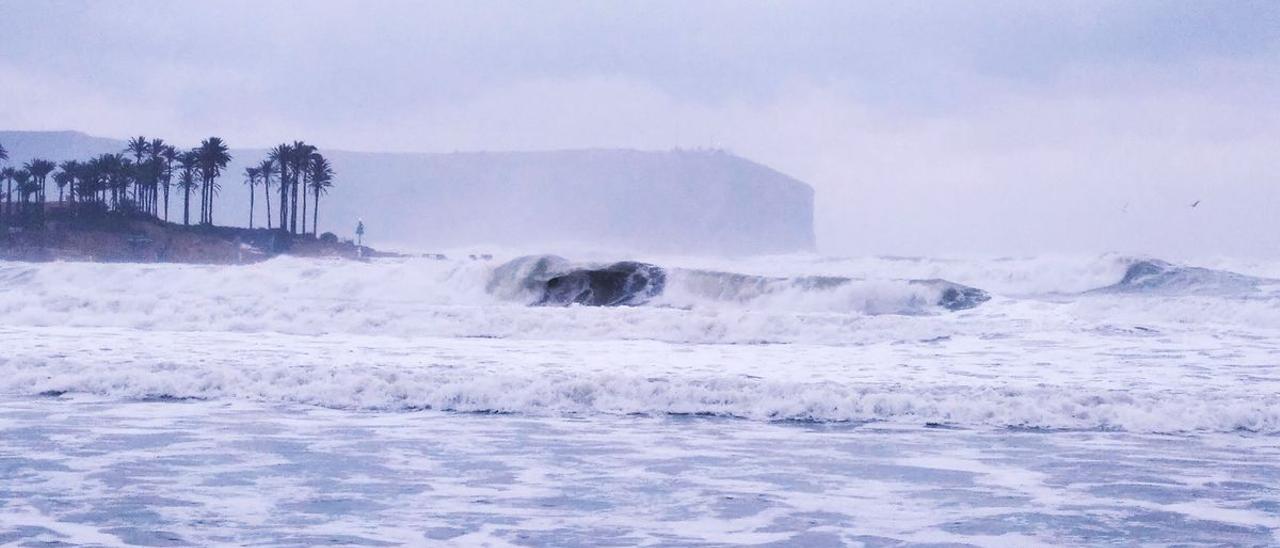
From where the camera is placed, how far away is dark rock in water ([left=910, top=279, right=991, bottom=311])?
27391 millimetres

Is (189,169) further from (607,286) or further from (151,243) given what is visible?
(607,286)

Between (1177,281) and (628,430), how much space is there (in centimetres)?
3433

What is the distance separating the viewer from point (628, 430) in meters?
9.45

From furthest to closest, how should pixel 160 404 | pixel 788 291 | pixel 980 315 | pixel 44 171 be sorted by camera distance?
1. pixel 44 171
2. pixel 788 291
3. pixel 980 315
4. pixel 160 404

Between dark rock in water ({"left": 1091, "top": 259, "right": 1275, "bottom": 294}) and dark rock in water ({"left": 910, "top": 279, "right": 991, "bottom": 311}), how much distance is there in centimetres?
1099

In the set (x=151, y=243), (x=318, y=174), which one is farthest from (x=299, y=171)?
(x=151, y=243)

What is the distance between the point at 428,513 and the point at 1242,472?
5485mm

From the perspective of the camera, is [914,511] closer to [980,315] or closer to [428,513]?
[428,513]

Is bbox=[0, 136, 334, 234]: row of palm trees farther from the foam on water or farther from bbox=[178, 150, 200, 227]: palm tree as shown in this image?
the foam on water

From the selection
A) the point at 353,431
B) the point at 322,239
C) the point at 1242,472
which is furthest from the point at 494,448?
the point at 322,239

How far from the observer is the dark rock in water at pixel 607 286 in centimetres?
2886

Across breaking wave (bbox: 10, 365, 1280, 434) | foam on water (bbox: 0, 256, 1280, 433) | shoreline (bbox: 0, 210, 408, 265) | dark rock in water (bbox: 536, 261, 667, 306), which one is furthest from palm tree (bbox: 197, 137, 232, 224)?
breaking wave (bbox: 10, 365, 1280, 434)

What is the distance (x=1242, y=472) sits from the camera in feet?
25.2

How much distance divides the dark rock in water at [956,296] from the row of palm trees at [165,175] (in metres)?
53.4
